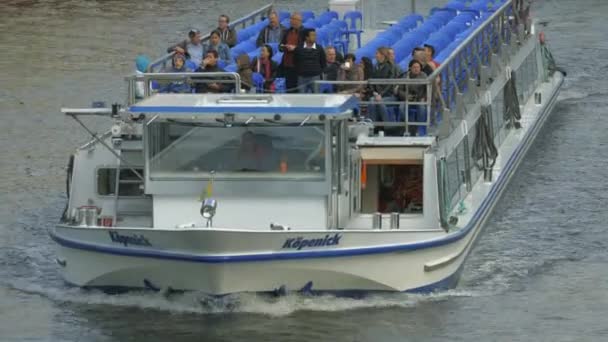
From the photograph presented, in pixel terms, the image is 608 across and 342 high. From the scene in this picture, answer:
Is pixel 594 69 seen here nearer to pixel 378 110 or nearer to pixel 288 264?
pixel 378 110

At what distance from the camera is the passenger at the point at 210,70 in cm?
2322

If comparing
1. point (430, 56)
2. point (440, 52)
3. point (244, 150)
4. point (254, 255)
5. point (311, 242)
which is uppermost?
point (430, 56)

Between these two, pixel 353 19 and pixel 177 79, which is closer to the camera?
pixel 177 79

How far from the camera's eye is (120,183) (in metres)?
22.0

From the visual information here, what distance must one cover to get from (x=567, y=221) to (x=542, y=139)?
22.6 feet

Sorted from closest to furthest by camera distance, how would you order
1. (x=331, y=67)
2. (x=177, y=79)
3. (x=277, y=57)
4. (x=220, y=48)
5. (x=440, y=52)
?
(x=177, y=79) → (x=331, y=67) → (x=220, y=48) → (x=277, y=57) → (x=440, y=52)

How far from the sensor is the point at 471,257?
79.5 ft

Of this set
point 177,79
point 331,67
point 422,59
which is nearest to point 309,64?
point 331,67

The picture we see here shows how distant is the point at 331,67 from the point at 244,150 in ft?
12.1

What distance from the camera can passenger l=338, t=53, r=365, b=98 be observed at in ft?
76.8

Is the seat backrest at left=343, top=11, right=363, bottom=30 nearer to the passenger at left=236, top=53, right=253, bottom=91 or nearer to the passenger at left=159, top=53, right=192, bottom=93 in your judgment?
the passenger at left=159, top=53, right=192, bottom=93

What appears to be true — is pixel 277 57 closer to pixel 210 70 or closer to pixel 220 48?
pixel 220 48

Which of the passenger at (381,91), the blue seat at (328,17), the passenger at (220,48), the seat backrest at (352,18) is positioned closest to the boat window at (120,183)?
the passenger at (381,91)

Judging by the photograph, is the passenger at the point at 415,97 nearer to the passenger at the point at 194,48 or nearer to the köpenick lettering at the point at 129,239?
the köpenick lettering at the point at 129,239
